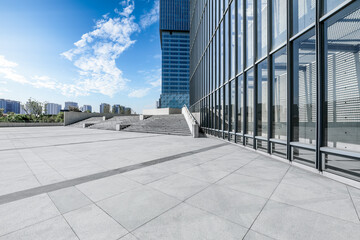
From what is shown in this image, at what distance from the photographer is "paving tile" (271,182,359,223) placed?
322 cm

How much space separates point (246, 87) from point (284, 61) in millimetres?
3265

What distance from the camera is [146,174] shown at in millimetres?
5363

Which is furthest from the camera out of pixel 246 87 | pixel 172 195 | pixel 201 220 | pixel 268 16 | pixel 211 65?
pixel 211 65

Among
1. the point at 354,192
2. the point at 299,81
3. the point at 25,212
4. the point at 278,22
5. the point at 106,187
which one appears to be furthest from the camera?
the point at 278,22

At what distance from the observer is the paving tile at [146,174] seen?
492 centimetres

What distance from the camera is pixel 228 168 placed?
607cm

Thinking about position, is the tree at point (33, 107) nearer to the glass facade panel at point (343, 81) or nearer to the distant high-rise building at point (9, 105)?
the glass facade panel at point (343, 81)

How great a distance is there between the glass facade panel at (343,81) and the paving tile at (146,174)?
18.6ft

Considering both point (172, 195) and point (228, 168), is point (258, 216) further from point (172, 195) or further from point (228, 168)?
point (228, 168)

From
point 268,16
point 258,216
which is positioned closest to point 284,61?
point 268,16

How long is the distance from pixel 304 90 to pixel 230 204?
19.1 feet

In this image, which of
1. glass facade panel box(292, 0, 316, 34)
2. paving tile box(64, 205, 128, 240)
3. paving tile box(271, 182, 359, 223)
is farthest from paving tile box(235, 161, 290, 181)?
glass facade panel box(292, 0, 316, 34)

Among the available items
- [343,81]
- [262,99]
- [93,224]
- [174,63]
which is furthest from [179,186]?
[174,63]

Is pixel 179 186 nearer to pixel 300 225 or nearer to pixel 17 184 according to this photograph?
pixel 300 225
